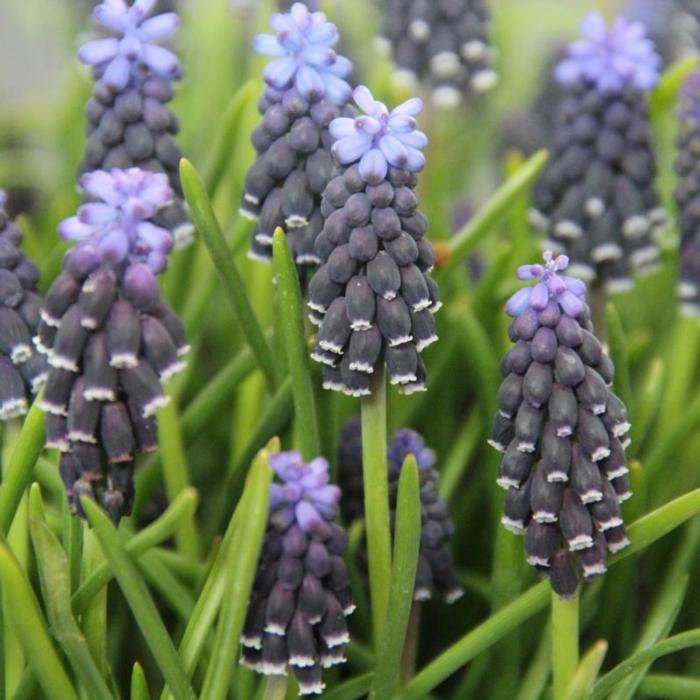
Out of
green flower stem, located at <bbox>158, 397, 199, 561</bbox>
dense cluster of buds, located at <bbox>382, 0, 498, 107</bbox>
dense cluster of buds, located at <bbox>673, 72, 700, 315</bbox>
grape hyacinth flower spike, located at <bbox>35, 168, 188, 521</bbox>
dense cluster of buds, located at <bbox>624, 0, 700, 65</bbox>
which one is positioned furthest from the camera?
dense cluster of buds, located at <bbox>624, 0, 700, 65</bbox>

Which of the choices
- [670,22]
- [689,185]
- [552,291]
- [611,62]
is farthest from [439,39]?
[552,291]

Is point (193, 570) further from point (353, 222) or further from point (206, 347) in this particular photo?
point (206, 347)

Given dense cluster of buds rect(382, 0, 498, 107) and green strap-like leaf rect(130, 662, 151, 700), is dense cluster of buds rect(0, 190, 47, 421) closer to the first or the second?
green strap-like leaf rect(130, 662, 151, 700)

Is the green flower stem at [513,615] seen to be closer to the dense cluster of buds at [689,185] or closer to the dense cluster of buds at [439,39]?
the dense cluster of buds at [689,185]

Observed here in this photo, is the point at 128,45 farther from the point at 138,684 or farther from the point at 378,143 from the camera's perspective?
the point at 138,684

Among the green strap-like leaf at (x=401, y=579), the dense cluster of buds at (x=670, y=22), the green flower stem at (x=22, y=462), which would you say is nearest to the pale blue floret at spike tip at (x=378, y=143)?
the green strap-like leaf at (x=401, y=579)

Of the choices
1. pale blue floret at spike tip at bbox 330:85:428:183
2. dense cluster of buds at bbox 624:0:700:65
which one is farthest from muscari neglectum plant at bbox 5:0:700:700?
dense cluster of buds at bbox 624:0:700:65

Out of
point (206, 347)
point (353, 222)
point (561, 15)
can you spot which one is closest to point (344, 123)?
point (353, 222)
